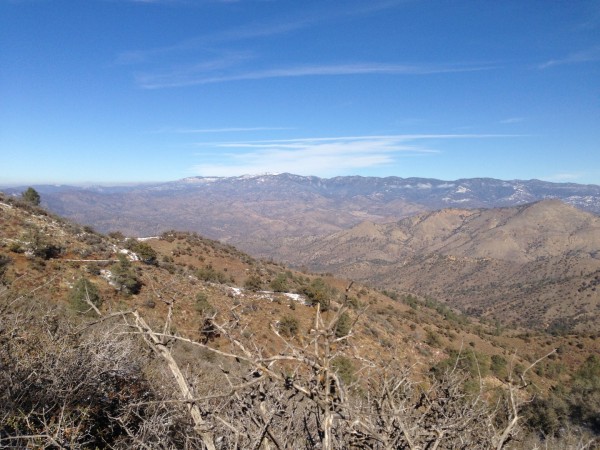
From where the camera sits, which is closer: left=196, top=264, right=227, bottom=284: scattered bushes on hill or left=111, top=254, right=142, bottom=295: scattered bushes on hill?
left=111, top=254, right=142, bottom=295: scattered bushes on hill

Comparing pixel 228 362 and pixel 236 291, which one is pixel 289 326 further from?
pixel 228 362

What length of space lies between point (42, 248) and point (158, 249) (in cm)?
1748

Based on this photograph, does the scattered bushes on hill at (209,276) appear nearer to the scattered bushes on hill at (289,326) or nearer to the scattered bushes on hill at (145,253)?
the scattered bushes on hill at (145,253)

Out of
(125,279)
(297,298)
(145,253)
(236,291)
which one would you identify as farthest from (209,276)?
(125,279)

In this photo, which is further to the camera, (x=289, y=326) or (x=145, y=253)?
(x=145, y=253)

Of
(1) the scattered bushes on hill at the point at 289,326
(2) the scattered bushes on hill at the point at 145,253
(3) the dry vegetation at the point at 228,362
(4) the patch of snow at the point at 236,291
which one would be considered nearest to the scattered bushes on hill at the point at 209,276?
(3) the dry vegetation at the point at 228,362

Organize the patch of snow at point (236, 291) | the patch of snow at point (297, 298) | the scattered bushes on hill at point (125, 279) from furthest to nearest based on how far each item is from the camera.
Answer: the patch of snow at point (297, 298) < the patch of snow at point (236, 291) < the scattered bushes on hill at point (125, 279)

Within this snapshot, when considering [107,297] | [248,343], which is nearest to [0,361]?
[248,343]

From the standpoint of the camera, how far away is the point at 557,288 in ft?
326

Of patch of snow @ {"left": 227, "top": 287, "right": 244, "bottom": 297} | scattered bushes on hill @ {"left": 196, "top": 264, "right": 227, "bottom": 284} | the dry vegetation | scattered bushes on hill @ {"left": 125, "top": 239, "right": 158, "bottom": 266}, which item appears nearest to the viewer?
the dry vegetation

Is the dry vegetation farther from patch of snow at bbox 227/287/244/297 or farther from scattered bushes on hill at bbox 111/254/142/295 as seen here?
patch of snow at bbox 227/287/244/297

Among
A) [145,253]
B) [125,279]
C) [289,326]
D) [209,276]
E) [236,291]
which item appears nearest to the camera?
[125,279]

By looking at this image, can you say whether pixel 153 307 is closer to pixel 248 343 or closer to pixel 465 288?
pixel 248 343

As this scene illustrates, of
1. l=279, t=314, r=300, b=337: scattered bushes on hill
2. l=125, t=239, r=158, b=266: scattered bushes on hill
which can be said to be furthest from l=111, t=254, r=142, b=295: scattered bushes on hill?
l=279, t=314, r=300, b=337: scattered bushes on hill
